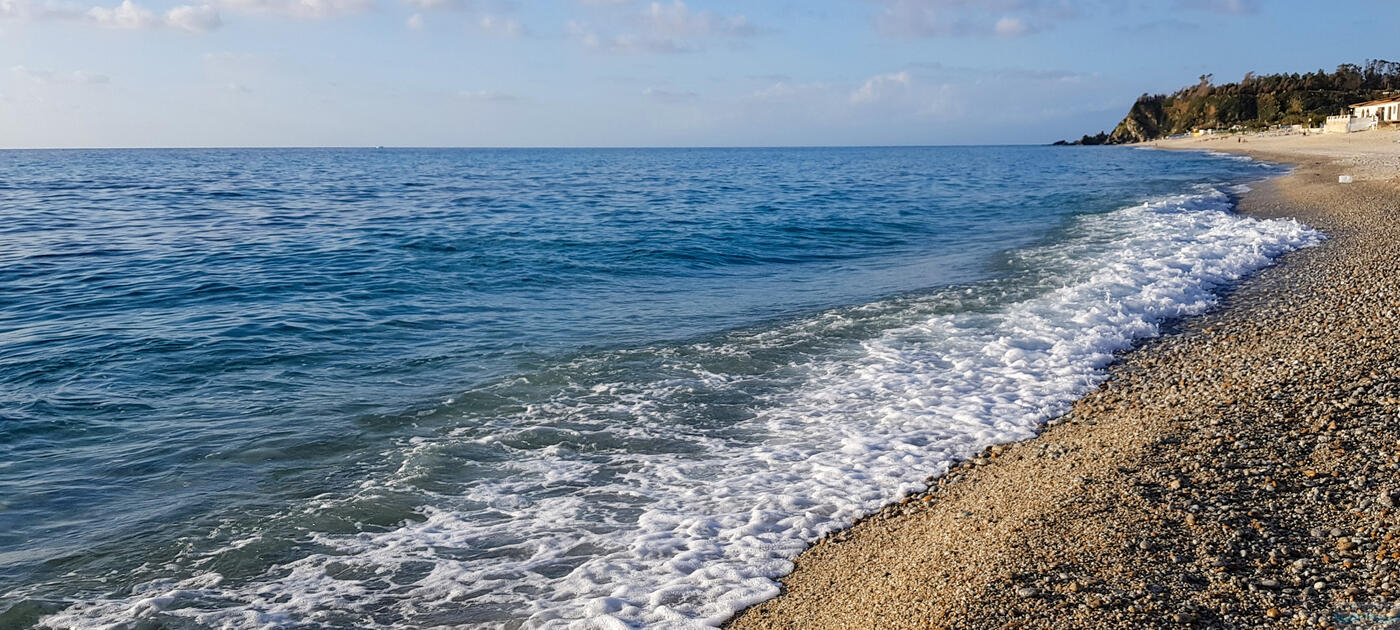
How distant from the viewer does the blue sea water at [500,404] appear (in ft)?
16.9

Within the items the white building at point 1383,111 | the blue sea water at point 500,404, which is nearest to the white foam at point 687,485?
the blue sea water at point 500,404

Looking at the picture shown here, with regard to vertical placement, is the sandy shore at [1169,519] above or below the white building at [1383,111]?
below

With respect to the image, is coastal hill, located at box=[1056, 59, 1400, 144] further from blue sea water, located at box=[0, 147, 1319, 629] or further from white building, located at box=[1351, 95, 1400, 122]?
blue sea water, located at box=[0, 147, 1319, 629]

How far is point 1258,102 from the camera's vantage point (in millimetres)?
103750

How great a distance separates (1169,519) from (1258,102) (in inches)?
4782

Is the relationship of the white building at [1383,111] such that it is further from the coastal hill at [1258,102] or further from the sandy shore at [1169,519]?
the sandy shore at [1169,519]

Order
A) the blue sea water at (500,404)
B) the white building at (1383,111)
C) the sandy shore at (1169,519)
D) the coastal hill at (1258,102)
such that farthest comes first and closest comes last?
1. the coastal hill at (1258,102)
2. the white building at (1383,111)
3. the blue sea water at (500,404)
4. the sandy shore at (1169,519)

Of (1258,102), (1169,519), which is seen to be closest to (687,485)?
(1169,519)

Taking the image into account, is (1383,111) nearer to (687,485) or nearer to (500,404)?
(500,404)

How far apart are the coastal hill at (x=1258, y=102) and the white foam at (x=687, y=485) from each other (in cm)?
8353

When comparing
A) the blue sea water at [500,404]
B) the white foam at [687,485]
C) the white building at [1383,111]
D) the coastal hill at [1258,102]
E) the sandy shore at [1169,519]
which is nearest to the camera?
the sandy shore at [1169,519]

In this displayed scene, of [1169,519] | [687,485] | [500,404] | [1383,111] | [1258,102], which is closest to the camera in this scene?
[1169,519]

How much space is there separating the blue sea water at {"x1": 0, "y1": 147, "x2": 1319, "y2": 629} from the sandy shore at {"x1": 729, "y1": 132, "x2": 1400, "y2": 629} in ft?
1.54

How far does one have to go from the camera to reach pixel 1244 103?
106562mm
